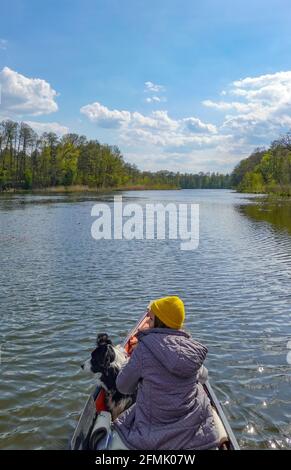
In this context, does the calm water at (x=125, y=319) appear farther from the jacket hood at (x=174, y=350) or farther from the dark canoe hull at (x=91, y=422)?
the jacket hood at (x=174, y=350)

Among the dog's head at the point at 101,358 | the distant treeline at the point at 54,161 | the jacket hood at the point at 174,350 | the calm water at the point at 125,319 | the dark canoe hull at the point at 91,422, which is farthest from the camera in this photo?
the distant treeline at the point at 54,161

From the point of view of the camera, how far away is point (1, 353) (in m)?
8.12

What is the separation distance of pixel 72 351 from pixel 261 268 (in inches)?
375

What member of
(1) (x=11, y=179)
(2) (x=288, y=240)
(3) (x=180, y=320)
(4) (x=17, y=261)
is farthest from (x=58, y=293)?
(1) (x=11, y=179)

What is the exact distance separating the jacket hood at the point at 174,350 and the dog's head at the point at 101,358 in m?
0.86

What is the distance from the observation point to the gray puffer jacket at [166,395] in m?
3.96

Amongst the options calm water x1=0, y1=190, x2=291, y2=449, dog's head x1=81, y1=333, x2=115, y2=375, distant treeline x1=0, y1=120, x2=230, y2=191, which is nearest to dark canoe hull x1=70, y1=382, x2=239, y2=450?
dog's head x1=81, y1=333, x2=115, y2=375

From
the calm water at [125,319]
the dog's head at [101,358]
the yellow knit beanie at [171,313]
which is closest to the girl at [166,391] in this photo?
the yellow knit beanie at [171,313]

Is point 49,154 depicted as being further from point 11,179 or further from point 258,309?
point 258,309

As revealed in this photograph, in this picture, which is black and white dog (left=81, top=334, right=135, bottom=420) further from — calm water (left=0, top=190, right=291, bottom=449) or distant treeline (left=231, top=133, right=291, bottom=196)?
distant treeline (left=231, top=133, right=291, bottom=196)

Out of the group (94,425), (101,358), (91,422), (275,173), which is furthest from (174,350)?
(275,173)

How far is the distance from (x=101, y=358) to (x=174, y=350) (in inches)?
47.3

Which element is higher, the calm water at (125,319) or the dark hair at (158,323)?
the dark hair at (158,323)

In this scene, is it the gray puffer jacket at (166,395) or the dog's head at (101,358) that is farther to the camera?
the dog's head at (101,358)
